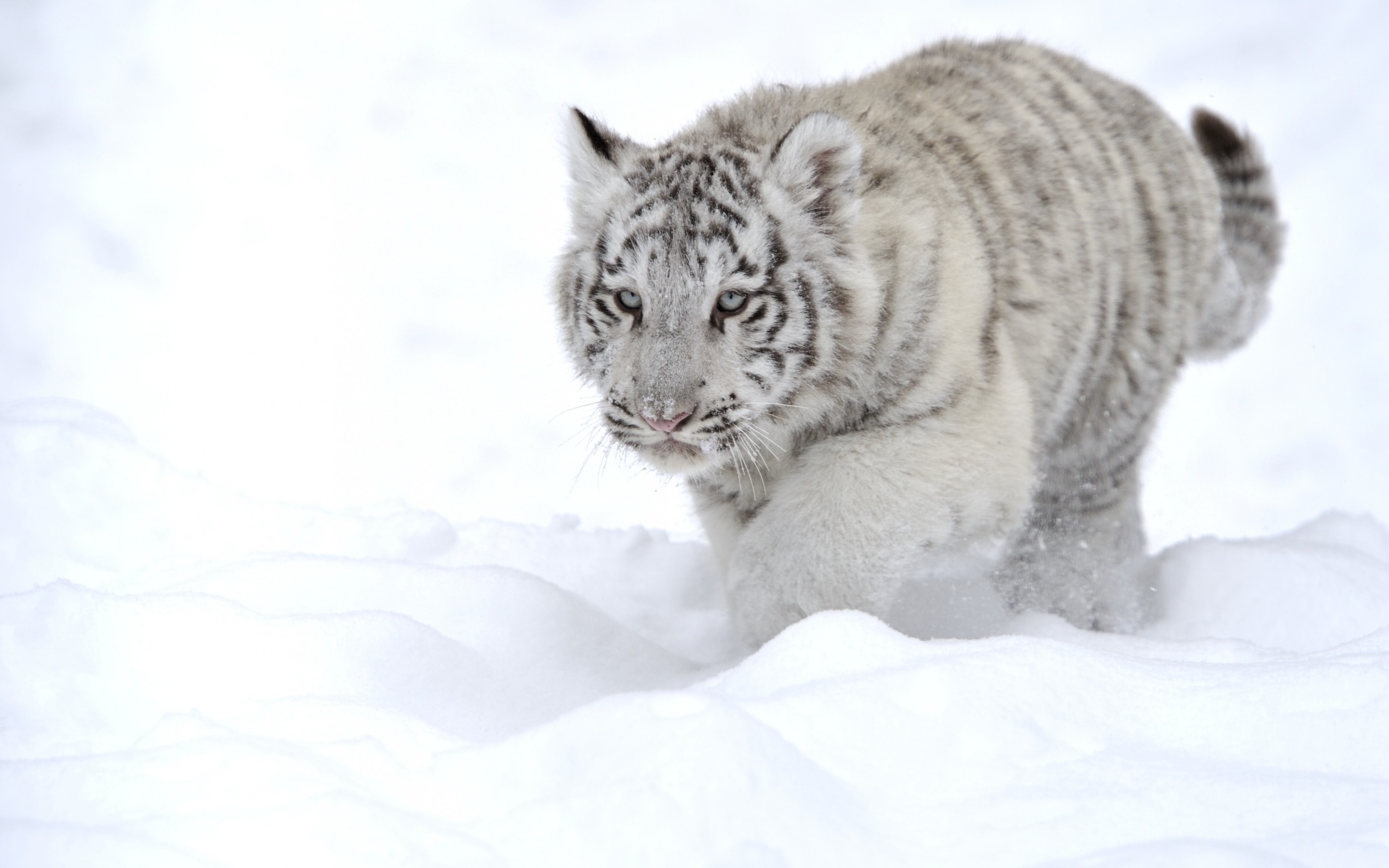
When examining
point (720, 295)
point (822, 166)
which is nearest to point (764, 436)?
point (720, 295)

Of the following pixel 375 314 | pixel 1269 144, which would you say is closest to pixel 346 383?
pixel 375 314

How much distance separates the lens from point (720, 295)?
2178 mm

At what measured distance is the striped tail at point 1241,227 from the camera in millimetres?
3469

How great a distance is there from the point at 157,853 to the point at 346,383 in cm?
365

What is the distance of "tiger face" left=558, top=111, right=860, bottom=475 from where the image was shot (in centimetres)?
214

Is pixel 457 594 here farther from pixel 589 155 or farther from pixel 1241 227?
pixel 1241 227

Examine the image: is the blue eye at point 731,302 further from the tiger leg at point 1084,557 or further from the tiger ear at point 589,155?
the tiger leg at point 1084,557

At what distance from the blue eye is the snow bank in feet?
2.23

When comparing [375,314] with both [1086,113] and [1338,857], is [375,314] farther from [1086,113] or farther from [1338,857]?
[1338,857]

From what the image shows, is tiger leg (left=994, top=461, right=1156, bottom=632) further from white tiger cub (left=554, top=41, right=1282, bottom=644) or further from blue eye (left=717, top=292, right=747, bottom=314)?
blue eye (left=717, top=292, right=747, bottom=314)

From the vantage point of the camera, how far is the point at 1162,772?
4.77ft

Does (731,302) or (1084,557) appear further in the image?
(1084,557)

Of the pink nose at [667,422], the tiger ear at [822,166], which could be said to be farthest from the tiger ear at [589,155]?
the pink nose at [667,422]

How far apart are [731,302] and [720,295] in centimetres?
3
